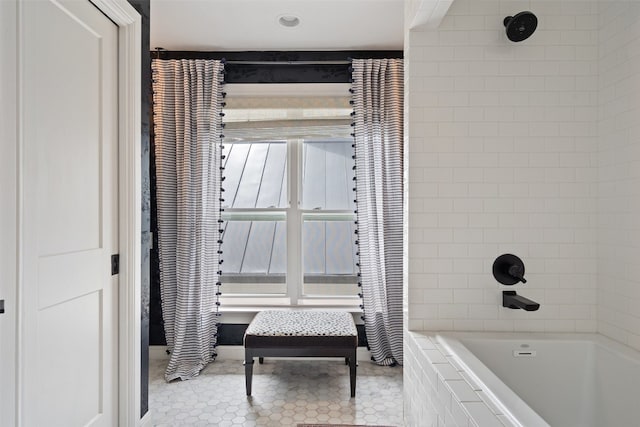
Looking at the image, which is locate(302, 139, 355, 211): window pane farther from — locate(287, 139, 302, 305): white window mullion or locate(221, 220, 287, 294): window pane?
locate(221, 220, 287, 294): window pane

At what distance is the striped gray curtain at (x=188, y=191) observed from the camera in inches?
117

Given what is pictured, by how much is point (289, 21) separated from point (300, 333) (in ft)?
7.00

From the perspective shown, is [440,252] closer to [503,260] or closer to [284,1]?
[503,260]

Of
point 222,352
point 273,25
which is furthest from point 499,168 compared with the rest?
point 222,352

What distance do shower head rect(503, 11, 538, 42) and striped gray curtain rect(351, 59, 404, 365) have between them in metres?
1.17

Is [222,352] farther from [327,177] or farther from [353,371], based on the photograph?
[327,177]

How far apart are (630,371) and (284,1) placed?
2631mm

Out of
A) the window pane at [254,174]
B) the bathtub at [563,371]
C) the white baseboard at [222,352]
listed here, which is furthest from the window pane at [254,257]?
the bathtub at [563,371]

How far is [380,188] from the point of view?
118 inches

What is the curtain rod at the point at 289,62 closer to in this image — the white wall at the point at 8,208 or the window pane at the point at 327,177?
the window pane at the point at 327,177

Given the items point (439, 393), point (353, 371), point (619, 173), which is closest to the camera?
point (439, 393)

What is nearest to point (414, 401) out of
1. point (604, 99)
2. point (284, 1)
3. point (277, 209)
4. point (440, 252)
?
point (440, 252)

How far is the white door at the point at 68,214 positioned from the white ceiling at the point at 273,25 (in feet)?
2.89

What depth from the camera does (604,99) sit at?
1874 mm
